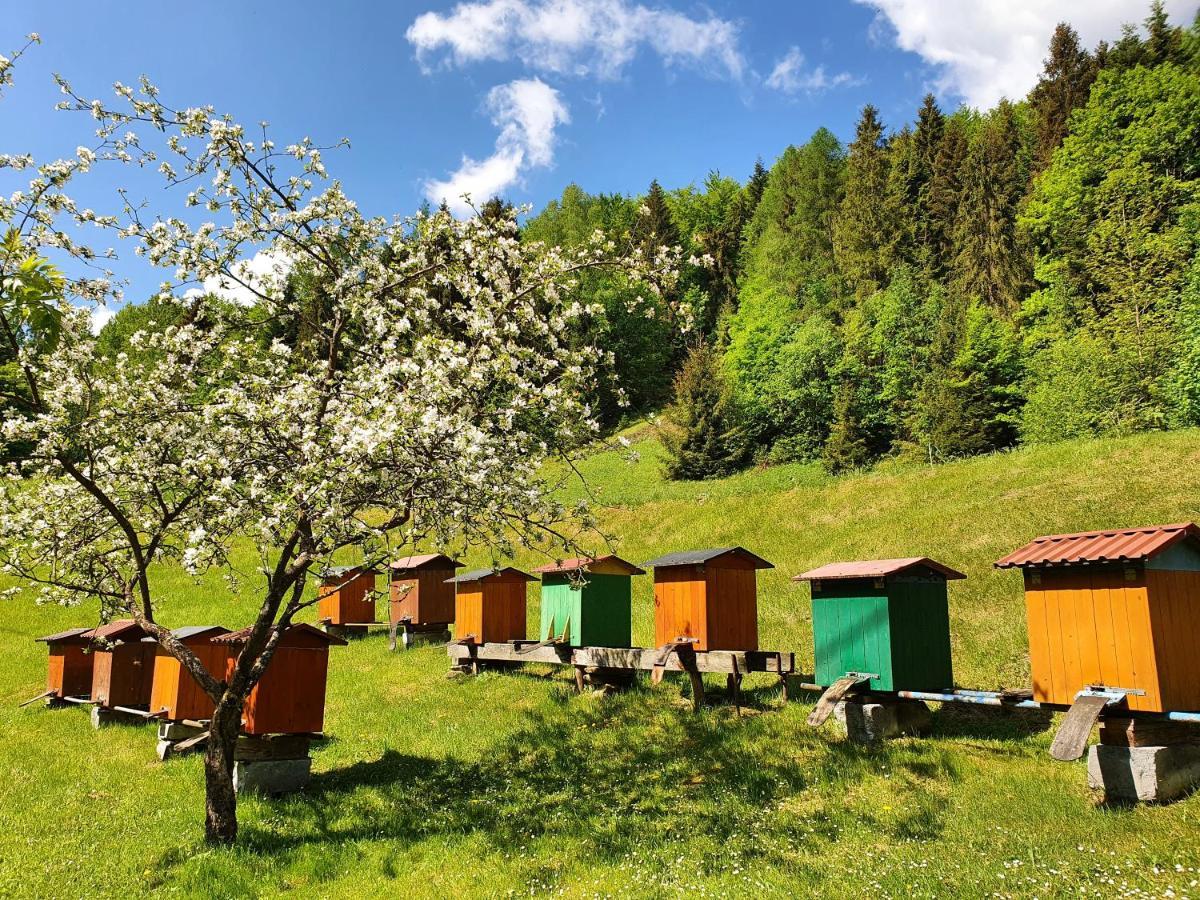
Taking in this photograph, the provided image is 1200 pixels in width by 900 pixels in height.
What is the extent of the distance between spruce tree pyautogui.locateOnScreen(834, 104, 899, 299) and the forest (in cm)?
18

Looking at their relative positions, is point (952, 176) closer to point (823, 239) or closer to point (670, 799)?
point (823, 239)

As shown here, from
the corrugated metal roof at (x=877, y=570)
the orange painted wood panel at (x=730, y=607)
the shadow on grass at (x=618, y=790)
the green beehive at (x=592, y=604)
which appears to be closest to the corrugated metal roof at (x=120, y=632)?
the shadow on grass at (x=618, y=790)

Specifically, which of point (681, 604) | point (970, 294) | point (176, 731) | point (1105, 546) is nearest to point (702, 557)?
point (681, 604)

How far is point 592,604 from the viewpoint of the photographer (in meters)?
16.5

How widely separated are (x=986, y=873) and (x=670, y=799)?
4456 millimetres

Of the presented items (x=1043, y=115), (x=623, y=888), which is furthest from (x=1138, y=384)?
(x=623, y=888)

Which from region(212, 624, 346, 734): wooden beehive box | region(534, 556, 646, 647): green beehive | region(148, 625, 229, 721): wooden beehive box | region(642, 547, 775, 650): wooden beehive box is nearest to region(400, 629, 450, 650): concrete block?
region(534, 556, 646, 647): green beehive

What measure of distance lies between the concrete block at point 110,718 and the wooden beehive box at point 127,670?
172 millimetres

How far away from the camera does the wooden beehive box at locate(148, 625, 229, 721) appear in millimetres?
14820

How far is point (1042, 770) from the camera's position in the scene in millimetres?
10000

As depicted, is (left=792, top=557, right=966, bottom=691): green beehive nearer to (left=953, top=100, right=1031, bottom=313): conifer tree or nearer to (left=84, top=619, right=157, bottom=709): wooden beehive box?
(left=84, top=619, right=157, bottom=709): wooden beehive box

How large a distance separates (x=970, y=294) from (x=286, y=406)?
53.6m

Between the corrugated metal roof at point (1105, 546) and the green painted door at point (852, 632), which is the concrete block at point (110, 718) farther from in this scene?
the corrugated metal roof at point (1105, 546)

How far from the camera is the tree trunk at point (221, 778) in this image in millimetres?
9820
